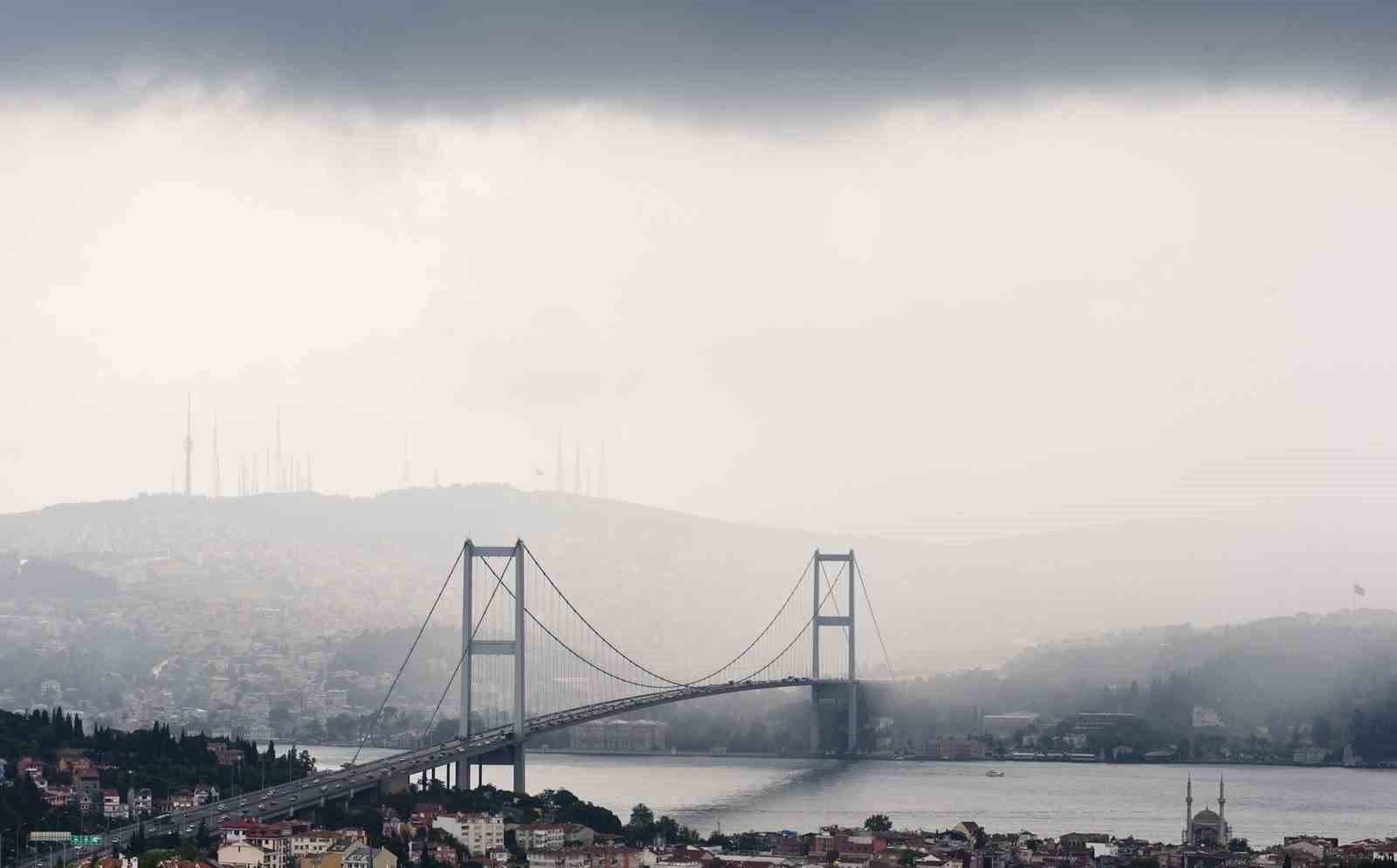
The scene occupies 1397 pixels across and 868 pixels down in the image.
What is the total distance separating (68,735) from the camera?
2213 inches

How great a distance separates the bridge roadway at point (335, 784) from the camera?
42.7 meters

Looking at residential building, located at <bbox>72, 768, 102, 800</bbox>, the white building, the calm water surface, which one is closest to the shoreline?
the calm water surface

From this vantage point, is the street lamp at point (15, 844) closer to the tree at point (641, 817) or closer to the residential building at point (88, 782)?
the residential building at point (88, 782)

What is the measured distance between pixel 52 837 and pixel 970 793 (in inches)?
1025

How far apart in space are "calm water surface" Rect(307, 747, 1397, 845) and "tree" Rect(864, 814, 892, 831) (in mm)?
1525

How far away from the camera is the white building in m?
44.3

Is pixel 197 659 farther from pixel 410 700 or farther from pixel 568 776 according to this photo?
pixel 568 776

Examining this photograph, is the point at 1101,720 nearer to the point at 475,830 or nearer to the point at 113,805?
the point at 475,830

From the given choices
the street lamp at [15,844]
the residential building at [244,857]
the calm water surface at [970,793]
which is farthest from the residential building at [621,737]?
the residential building at [244,857]

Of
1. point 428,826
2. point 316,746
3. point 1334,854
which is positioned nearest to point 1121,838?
point 1334,854

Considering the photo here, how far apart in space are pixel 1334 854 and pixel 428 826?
1266 centimetres

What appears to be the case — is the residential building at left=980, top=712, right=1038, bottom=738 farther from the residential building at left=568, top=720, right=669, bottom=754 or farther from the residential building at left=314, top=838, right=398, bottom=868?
the residential building at left=314, top=838, right=398, bottom=868

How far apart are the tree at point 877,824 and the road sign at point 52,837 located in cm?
1235

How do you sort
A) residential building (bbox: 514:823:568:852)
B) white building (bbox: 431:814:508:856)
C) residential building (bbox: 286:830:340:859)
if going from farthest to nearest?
1. residential building (bbox: 514:823:568:852)
2. white building (bbox: 431:814:508:856)
3. residential building (bbox: 286:830:340:859)
